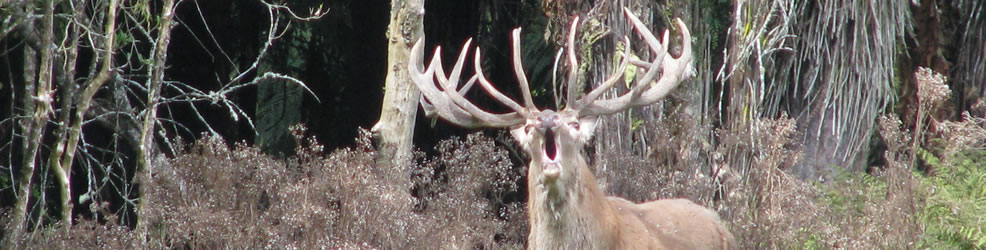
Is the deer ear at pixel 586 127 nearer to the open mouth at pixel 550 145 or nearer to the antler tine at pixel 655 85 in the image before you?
the antler tine at pixel 655 85

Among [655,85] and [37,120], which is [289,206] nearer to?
[37,120]

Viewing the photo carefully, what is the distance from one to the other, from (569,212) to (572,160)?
0.97ft

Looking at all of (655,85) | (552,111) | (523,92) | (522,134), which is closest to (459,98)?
(523,92)

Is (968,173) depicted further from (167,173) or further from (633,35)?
(167,173)

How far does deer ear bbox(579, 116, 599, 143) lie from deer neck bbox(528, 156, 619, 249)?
0.11 meters

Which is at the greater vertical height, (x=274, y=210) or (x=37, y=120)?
(x=37, y=120)

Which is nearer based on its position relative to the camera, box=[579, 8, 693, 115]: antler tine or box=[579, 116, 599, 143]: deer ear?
box=[579, 116, 599, 143]: deer ear

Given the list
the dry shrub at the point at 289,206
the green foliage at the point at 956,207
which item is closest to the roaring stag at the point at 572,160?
the dry shrub at the point at 289,206

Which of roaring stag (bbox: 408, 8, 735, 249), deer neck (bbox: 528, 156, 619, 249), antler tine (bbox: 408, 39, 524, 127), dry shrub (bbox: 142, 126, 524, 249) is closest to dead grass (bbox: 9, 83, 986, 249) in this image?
dry shrub (bbox: 142, 126, 524, 249)

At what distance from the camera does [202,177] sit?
7562 millimetres

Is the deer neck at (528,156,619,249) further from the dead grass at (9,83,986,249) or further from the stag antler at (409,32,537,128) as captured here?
the dead grass at (9,83,986,249)

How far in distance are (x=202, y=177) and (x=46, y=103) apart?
1.09 meters

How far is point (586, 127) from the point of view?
7035mm

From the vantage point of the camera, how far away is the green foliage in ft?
28.4
